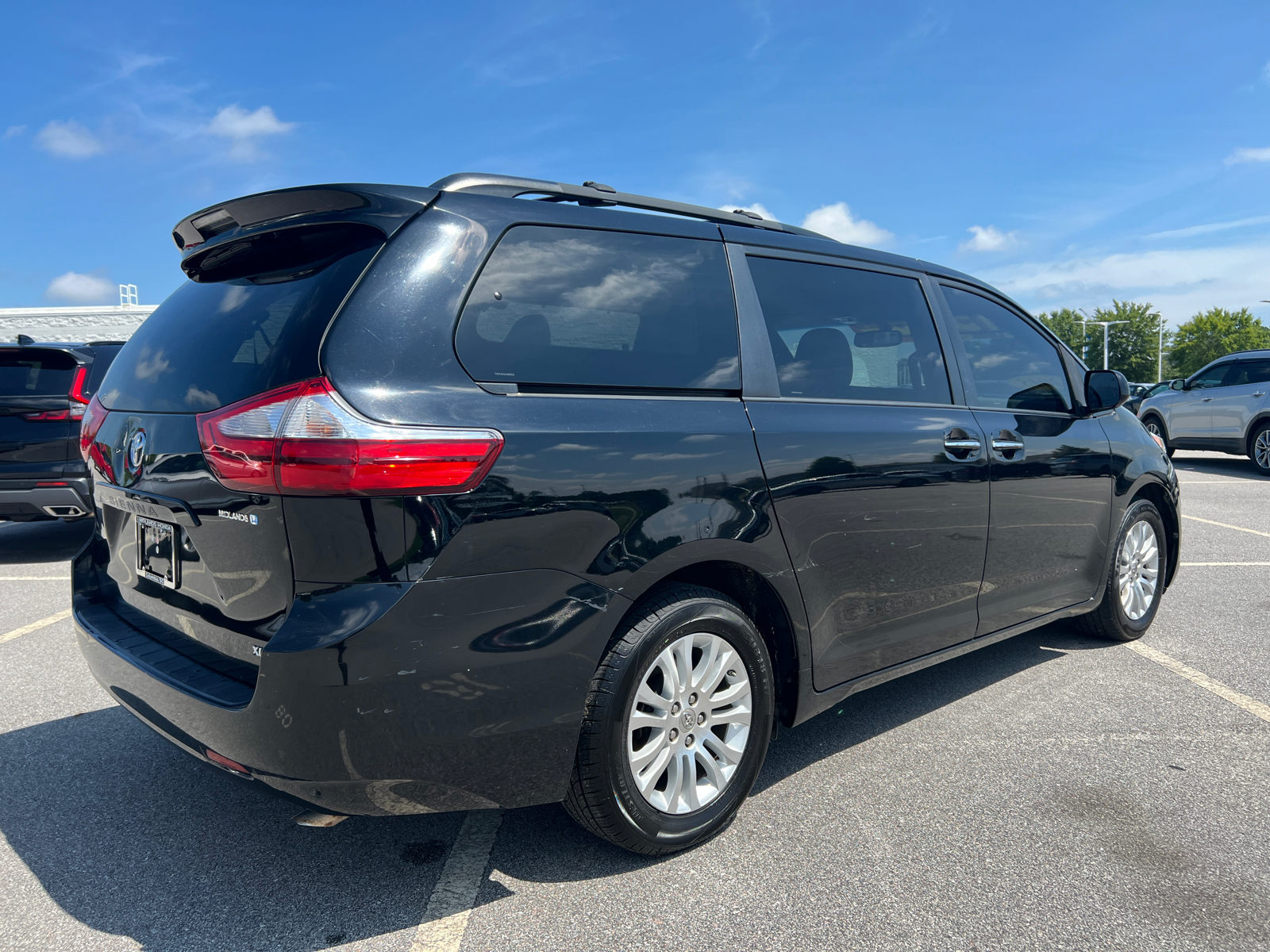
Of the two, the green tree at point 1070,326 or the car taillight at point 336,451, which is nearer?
the car taillight at point 336,451

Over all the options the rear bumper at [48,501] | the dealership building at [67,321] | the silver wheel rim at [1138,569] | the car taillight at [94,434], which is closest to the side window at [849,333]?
the silver wheel rim at [1138,569]

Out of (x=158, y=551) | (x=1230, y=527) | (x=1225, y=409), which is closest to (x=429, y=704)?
(x=158, y=551)

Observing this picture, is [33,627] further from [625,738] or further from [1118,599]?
[1118,599]

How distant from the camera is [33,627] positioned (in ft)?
16.6

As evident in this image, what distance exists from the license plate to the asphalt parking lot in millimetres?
578

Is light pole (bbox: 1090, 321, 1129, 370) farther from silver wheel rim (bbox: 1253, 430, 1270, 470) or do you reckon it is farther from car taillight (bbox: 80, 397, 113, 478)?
car taillight (bbox: 80, 397, 113, 478)

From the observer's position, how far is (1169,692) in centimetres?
397

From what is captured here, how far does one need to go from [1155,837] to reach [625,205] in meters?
2.47

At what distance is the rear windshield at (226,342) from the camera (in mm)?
2158

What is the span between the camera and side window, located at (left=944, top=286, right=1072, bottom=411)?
12.3 feet

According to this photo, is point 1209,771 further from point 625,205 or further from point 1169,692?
point 625,205

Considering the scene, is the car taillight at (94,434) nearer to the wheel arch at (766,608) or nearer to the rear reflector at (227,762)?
the rear reflector at (227,762)

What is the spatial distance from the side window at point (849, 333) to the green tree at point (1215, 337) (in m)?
83.0

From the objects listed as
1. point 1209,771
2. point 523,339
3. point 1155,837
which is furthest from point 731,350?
point 1209,771
